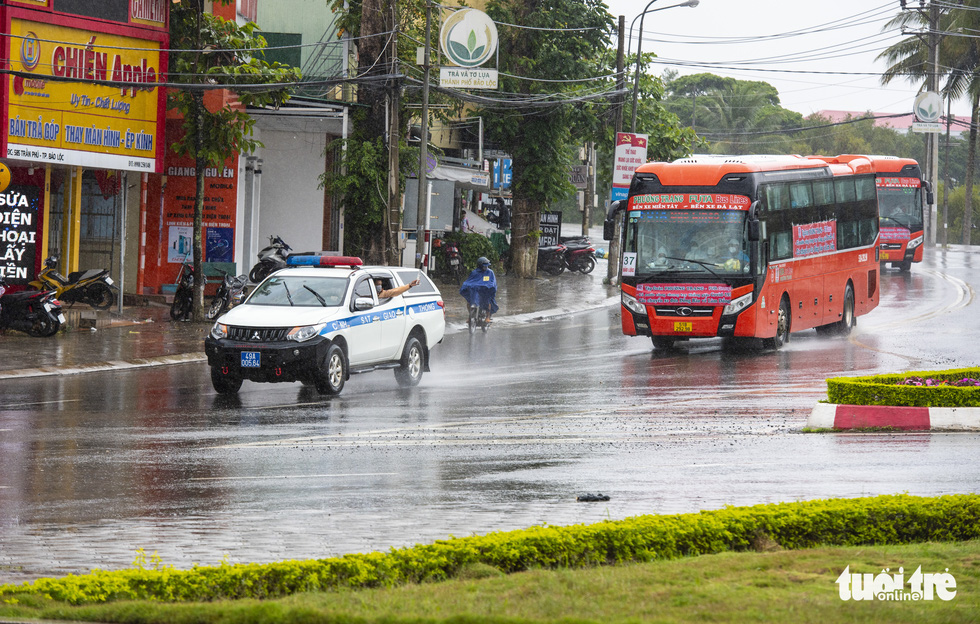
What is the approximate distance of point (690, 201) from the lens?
2130cm

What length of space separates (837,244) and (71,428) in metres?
16.8

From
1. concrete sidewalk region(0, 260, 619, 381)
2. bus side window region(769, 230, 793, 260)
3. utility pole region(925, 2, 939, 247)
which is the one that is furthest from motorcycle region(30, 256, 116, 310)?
utility pole region(925, 2, 939, 247)

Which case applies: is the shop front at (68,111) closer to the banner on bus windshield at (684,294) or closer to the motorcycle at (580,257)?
the banner on bus windshield at (684,294)

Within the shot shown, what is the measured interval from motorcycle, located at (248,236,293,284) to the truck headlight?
1246cm

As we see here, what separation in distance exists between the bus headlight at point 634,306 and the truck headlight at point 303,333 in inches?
300

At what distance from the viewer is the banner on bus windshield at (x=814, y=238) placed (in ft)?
74.3

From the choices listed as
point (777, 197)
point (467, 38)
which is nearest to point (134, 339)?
point (467, 38)

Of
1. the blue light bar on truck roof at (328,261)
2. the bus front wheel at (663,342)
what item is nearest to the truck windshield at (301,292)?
the blue light bar on truck roof at (328,261)

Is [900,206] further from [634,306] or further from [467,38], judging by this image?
[634,306]

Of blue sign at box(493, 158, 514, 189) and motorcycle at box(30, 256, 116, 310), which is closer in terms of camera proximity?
motorcycle at box(30, 256, 116, 310)

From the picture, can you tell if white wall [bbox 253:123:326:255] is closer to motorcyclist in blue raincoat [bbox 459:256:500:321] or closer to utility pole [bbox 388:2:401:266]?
utility pole [bbox 388:2:401:266]

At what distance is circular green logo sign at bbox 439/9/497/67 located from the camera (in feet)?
90.8

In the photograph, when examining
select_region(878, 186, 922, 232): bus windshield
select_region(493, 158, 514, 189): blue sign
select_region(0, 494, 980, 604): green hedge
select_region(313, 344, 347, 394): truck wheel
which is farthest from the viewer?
select_region(493, 158, 514, 189): blue sign

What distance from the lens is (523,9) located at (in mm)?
40312
